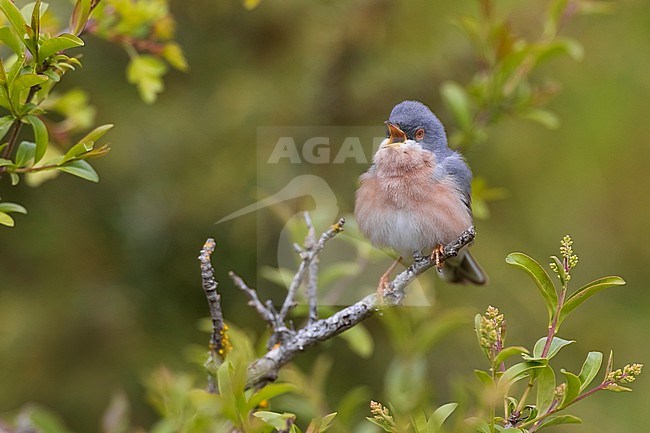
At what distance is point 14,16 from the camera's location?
5.70ft

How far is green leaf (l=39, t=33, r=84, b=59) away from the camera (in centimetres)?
169

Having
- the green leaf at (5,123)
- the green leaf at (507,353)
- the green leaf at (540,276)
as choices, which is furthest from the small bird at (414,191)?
the green leaf at (5,123)

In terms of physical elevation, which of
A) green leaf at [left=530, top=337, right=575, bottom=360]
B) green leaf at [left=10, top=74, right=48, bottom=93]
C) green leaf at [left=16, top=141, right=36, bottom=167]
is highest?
green leaf at [left=10, top=74, right=48, bottom=93]

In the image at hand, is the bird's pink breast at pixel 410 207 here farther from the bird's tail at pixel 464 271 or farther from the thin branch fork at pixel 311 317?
the thin branch fork at pixel 311 317

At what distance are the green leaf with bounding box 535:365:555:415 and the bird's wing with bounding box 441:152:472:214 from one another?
142cm

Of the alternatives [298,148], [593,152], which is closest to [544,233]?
[593,152]

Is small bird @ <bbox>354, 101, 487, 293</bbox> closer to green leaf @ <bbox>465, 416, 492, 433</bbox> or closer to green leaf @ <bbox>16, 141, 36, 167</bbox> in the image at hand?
green leaf @ <bbox>465, 416, 492, 433</bbox>

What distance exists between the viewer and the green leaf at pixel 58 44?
1692 millimetres

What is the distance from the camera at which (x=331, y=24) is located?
428 centimetres

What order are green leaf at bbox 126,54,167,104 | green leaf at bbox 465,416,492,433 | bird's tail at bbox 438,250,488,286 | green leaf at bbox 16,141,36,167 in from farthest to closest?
Result: bird's tail at bbox 438,250,488,286
green leaf at bbox 126,54,167,104
green leaf at bbox 16,141,36,167
green leaf at bbox 465,416,492,433

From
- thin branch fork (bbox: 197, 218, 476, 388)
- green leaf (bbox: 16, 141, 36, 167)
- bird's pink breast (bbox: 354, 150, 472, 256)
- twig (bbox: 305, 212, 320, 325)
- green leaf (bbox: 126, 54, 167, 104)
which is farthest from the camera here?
Answer: bird's pink breast (bbox: 354, 150, 472, 256)

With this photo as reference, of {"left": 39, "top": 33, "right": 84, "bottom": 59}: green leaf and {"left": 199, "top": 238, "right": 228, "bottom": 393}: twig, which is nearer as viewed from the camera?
{"left": 39, "top": 33, "right": 84, "bottom": 59}: green leaf

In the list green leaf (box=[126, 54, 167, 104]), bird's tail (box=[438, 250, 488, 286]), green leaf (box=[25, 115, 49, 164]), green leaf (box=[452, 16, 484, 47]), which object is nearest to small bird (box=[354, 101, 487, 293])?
bird's tail (box=[438, 250, 488, 286])

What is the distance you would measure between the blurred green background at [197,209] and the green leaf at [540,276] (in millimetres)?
2395
